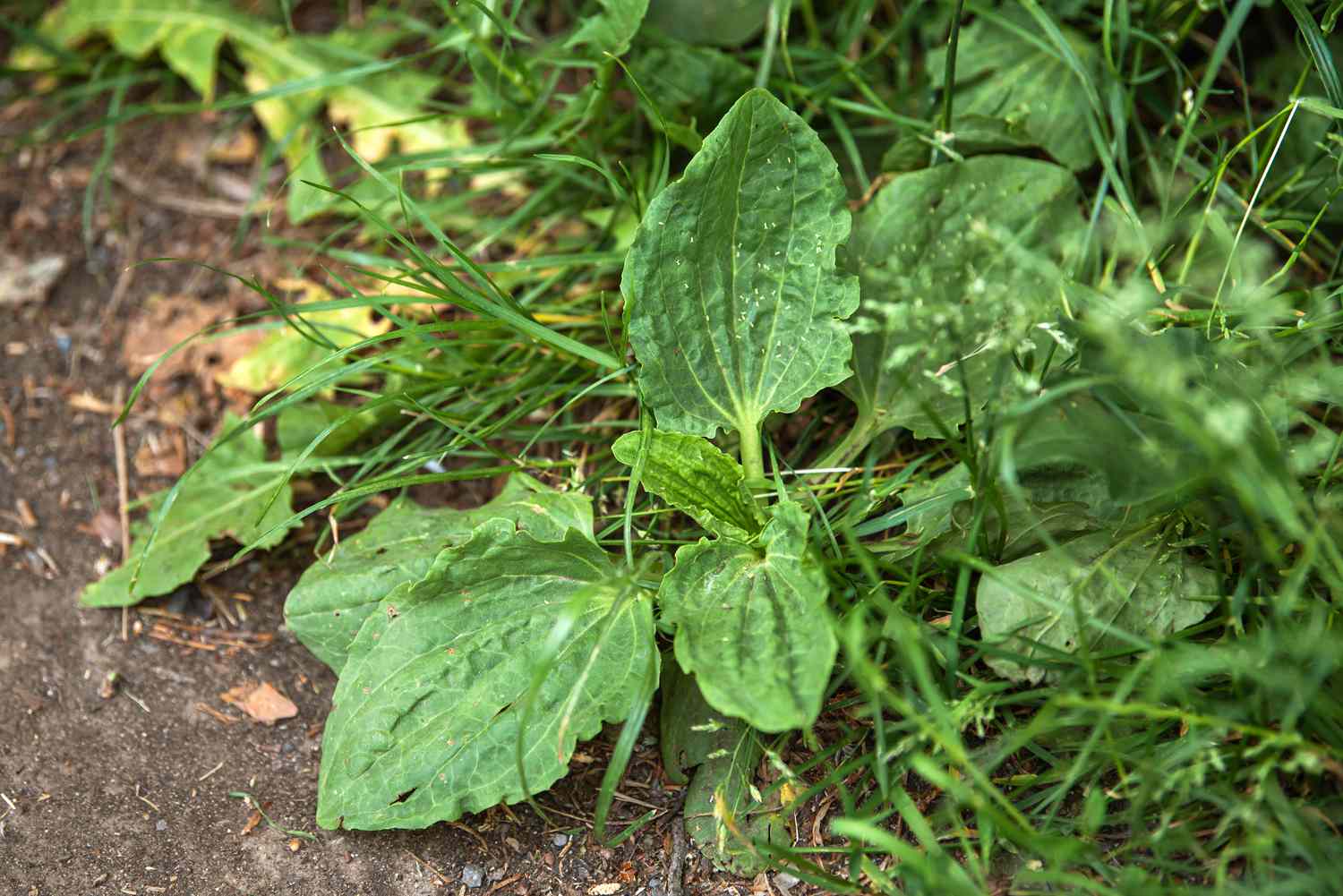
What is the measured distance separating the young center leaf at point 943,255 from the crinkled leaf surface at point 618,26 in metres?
0.67

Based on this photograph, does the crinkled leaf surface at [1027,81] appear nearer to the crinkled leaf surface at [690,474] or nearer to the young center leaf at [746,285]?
the young center leaf at [746,285]

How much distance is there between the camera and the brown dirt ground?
79.4 inches

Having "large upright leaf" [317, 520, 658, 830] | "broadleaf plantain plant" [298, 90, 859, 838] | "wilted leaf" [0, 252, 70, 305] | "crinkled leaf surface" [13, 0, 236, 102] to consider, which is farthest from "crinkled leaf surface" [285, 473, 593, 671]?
"crinkled leaf surface" [13, 0, 236, 102]

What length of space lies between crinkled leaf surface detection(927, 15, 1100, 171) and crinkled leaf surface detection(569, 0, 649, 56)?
758mm

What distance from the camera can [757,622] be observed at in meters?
1.87

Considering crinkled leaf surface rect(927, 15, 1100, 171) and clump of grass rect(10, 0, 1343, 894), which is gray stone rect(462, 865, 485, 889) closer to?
clump of grass rect(10, 0, 1343, 894)

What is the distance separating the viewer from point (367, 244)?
9.88ft

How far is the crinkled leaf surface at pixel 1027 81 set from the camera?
8.20 ft

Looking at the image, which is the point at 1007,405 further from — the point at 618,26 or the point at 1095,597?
the point at 618,26

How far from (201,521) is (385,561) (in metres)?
0.64

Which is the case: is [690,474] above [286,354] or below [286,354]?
above

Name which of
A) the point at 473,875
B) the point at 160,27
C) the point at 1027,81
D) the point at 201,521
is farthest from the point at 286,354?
the point at 1027,81

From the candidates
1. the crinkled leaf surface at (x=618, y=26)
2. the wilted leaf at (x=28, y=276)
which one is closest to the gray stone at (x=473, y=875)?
the crinkled leaf surface at (x=618, y=26)

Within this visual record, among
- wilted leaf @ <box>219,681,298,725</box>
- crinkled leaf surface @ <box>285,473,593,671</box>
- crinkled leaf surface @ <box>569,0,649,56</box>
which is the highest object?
crinkled leaf surface @ <box>569,0,649,56</box>
